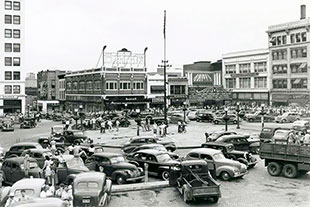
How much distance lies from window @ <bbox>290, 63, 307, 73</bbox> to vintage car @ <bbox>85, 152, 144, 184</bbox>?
57.8 meters

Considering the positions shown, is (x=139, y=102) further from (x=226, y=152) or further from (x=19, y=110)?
(x=226, y=152)

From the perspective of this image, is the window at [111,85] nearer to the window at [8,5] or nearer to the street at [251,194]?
the window at [8,5]

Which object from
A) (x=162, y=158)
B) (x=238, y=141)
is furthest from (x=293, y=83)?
(x=162, y=158)

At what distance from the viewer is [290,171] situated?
Answer: 19.9 metres

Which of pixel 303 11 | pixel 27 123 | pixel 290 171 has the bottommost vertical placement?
pixel 290 171

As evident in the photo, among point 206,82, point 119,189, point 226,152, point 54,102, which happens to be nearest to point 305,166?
point 226,152

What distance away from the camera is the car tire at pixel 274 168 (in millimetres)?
20250

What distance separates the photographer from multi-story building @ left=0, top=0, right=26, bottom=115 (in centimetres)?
7019

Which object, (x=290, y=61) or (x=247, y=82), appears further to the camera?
(x=247, y=82)

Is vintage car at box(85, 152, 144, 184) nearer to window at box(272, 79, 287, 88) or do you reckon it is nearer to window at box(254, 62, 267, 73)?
window at box(272, 79, 287, 88)

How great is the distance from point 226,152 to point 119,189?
321 inches

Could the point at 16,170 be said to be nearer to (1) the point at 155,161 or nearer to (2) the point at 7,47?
(1) the point at 155,161

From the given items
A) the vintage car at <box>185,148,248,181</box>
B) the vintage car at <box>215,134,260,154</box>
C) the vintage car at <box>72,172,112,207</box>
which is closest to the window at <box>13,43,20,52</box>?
the vintage car at <box>215,134,260,154</box>

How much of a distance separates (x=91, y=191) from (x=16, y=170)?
608 centimetres
